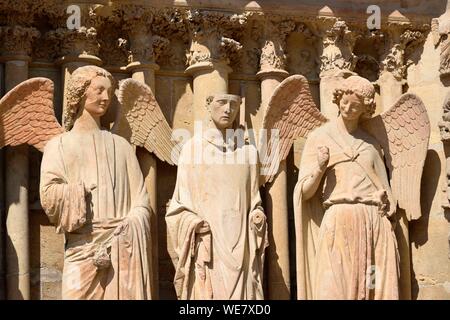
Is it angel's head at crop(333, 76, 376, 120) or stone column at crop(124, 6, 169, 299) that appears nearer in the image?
angel's head at crop(333, 76, 376, 120)

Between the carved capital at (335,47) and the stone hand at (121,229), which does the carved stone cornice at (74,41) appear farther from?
the carved capital at (335,47)

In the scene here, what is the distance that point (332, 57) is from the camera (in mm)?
12914

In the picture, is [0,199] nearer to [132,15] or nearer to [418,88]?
[132,15]

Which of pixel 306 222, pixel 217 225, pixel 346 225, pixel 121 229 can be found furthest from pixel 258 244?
pixel 121 229

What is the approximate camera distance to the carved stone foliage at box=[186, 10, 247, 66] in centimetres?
1262

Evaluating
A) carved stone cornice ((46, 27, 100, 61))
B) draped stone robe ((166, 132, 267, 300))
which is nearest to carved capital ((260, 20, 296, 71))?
draped stone robe ((166, 132, 267, 300))

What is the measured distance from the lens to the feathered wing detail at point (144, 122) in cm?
1212

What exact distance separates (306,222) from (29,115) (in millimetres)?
2262

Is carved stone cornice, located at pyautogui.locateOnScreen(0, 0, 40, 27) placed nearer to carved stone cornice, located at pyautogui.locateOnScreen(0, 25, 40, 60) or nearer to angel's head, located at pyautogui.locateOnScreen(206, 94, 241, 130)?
carved stone cornice, located at pyautogui.locateOnScreen(0, 25, 40, 60)

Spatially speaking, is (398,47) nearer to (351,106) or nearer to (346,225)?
(351,106)
